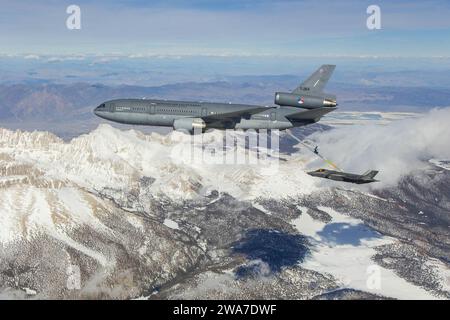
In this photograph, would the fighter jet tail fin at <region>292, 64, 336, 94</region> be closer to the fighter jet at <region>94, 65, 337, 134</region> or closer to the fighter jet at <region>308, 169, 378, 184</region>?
the fighter jet at <region>94, 65, 337, 134</region>

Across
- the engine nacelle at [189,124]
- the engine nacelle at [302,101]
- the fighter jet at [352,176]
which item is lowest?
the fighter jet at [352,176]

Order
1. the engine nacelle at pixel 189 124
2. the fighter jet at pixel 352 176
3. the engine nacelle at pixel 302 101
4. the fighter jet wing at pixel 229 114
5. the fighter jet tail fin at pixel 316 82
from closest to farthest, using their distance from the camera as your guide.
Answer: the fighter jet at pixel 352 176 < the engine nacelle at pixel 302 101 < the engine nacelle at pixel 189 124 < the fighter jet wing at pixel 229 114 < the fighter jet tail fin at pixel 316 82

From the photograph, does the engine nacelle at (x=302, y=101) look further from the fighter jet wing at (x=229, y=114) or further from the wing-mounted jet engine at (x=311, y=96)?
the fighter jet wing at (x=229, y=114)

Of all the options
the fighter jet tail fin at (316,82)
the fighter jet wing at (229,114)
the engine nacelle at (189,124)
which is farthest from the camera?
the fighter jet tail fin at (316,82)

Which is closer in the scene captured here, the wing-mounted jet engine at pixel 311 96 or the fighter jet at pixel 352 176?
the fighter jet at pixel 352 176

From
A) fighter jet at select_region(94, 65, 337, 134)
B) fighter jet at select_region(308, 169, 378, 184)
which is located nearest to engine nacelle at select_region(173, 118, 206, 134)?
fighter jet at select_region(94, 65, 337, 134)

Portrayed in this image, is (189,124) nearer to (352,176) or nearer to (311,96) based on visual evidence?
(311,96)

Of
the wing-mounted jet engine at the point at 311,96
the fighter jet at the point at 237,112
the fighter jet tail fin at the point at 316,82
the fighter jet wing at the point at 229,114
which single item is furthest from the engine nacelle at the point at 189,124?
the fighter jet tail fin at the point at 316,82

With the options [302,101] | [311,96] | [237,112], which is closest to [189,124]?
[237,112]
